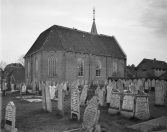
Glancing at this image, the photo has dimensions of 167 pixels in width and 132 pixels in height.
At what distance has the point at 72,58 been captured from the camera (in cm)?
2655

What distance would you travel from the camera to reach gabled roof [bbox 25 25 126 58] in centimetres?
2629

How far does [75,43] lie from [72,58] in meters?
3.50

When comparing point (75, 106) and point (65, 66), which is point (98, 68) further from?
point (75, 106)

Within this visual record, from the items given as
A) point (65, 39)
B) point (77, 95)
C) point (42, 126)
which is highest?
point (65, 39)

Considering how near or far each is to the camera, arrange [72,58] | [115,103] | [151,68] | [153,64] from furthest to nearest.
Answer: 1. [153,64]
2. [151,68]
3. [72,58]
4. [115,103]

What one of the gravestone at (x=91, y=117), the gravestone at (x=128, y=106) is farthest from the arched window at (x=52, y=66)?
the gravestone at (x=91, y=117)

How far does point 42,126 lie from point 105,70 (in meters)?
25.5

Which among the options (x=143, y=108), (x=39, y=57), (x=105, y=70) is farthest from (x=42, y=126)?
(x=105, y=70)

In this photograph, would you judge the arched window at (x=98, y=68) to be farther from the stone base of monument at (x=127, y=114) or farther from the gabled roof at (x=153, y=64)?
the gabled roof at (x=153, y=64)

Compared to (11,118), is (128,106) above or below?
above

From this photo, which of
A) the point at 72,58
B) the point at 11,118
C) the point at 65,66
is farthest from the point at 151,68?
the point at 11,118

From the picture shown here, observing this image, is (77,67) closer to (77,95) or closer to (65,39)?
(65,39)

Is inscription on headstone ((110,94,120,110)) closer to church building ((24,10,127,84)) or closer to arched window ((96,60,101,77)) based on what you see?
church building ((24,10,127,84))

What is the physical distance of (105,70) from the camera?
31.0 metres
